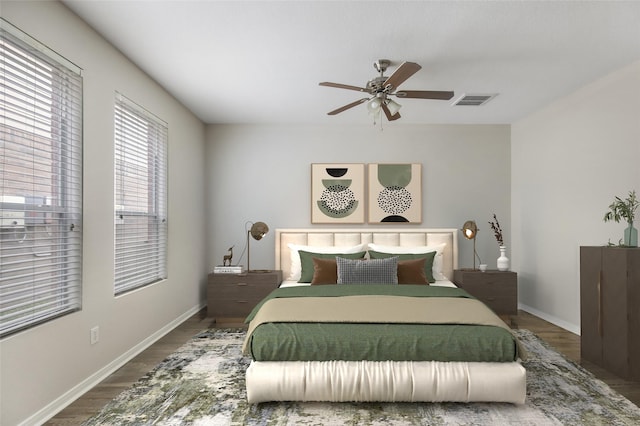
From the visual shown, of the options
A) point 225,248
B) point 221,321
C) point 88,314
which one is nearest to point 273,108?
point 225,248

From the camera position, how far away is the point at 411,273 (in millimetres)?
4570

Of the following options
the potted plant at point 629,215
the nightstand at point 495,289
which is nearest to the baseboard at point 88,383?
the nightstand at point 495,289

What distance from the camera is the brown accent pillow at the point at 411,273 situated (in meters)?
4.54

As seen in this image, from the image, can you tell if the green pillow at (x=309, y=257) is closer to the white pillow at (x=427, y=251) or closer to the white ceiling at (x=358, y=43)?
the white pillow at (x=427, y=251)

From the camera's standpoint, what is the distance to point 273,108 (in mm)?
5066

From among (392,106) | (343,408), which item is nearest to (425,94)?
(392,106)

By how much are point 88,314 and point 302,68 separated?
2.60 meters

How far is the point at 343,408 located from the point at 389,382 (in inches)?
13.3

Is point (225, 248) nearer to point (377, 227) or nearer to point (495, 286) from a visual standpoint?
point (377, 227)

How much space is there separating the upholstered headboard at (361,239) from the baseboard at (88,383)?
1733 mm

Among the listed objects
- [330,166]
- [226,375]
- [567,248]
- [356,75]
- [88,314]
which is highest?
[356,75]

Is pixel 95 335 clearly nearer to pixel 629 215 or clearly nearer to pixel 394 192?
pixel 394 192

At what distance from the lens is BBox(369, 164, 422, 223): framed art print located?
578 centimetres

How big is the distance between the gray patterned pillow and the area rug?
1604 millimetres
